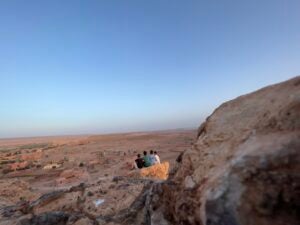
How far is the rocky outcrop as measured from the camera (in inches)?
95.9

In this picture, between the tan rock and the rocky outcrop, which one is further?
the tan rock

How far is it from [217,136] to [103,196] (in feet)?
8.38

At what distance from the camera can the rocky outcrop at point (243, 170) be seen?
244 cm

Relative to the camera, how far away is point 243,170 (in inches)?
102

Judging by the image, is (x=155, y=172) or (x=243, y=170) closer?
(x=243, y=170)

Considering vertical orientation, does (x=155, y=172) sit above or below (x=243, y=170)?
below

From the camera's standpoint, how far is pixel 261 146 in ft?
8.75

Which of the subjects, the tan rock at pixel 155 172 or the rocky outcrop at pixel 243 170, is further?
the tan rock at pixel 155 172

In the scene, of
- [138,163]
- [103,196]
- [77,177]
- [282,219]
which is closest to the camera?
[282,219]

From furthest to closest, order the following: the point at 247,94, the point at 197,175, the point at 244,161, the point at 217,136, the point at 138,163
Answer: the point at 138,163 → the point at 247,94 → the point at 217,136 → the point at 197,175 → the point at 244,161

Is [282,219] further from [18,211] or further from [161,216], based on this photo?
[18,211]

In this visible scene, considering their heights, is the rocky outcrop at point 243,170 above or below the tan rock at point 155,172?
above

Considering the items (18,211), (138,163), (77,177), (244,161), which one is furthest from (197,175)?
(77,177)

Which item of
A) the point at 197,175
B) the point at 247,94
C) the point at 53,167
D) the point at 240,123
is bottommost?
the point at 53,167
